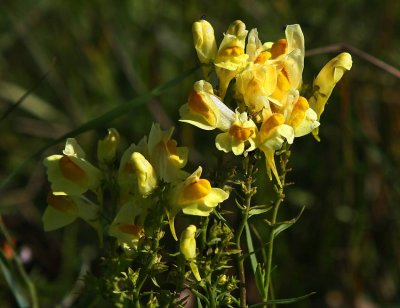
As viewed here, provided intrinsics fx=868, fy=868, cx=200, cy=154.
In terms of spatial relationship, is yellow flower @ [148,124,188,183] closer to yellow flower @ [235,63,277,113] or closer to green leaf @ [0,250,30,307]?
yellow flower @ [235,63,277,113]

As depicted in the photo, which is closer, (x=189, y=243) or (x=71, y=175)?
(x=189, y=243)

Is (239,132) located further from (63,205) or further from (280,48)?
(63,205)

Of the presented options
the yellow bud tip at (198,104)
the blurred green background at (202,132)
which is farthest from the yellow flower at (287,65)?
the blurred green background at (202,132)

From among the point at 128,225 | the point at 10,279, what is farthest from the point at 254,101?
the point at 10,279

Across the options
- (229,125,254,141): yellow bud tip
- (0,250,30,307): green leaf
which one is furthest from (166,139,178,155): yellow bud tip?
(0,250,30,307): green leaf

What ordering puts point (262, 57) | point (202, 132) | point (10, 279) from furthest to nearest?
point (202, 132), point (10, 279), point (262, 57)

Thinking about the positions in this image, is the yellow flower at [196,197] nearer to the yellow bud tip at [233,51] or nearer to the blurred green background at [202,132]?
the yellow bud tip at [233,51]
